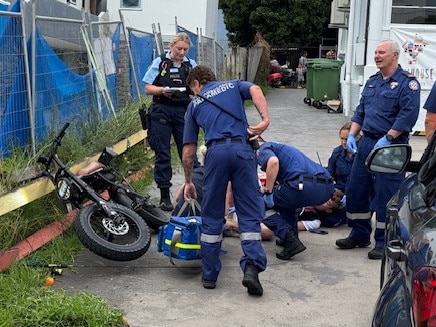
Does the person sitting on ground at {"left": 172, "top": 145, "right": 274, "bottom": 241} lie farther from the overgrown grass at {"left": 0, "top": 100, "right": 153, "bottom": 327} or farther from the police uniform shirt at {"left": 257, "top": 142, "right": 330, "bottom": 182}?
the overgrown grass at {"left": 0, "top": 100, "right": 153, "bottom": 327}

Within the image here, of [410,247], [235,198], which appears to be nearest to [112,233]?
[235,198]

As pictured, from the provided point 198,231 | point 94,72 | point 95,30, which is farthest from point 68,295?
point 95,30

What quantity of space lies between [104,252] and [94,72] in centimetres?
374

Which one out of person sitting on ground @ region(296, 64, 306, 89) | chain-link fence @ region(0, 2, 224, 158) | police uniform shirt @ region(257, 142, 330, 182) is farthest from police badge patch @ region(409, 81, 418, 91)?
person sitting on ground @ region(296, 64, 306, 89)

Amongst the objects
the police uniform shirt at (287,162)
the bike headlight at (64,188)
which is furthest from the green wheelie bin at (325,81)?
the bike headlight at (64,188)

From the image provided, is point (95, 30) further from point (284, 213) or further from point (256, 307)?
point (256, 307)

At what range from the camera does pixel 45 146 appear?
19.6 feet

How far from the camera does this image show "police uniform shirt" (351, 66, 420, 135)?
5.37 meters

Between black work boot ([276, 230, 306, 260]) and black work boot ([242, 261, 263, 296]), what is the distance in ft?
2.80

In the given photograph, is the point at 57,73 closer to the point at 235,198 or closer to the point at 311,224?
the point at 235,198

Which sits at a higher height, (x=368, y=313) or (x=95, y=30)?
(x=95, y=30)

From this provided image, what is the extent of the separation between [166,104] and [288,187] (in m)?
2.05

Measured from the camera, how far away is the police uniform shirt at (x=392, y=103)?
211 inches

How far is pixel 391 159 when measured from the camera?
3369mm
